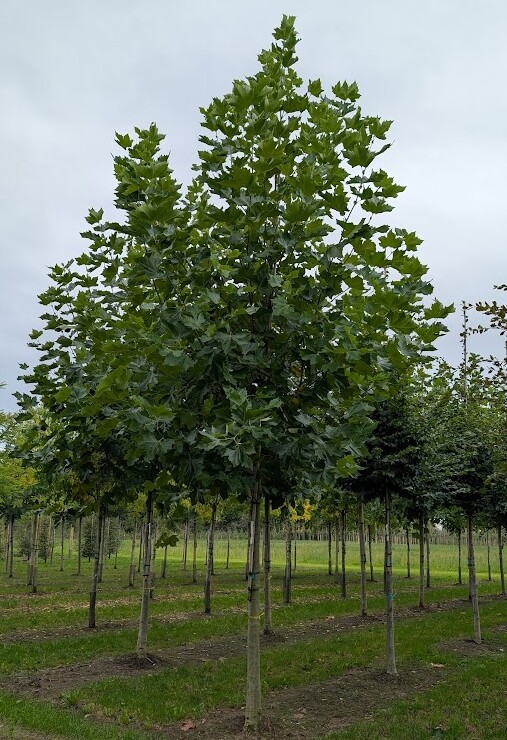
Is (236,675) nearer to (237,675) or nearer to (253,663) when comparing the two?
(237,675)

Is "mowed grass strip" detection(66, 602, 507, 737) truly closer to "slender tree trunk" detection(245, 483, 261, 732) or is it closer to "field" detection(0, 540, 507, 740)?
"field" detection(0, 540, 507, 740)

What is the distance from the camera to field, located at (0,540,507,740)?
7643mm

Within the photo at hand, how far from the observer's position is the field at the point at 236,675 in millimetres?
7643

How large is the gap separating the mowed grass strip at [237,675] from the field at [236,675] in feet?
0.08

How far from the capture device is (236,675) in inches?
401

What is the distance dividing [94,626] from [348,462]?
1144 cm

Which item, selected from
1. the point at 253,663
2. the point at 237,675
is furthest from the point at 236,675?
the point at 253,663

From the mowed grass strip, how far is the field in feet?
0.08

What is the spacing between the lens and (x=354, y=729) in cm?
752

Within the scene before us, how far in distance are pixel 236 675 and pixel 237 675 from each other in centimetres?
2

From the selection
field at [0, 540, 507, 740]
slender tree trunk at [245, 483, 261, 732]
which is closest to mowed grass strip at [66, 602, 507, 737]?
field at [0, 540, 507, 740]

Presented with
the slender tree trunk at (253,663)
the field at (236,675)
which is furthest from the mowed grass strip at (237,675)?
the slender tree trunk at (253,663)

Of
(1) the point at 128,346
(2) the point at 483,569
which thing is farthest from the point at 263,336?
(2) the point at 483,569

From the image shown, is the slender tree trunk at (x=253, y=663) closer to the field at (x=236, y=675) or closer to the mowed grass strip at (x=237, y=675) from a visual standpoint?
the field at (x=236, y=675)
